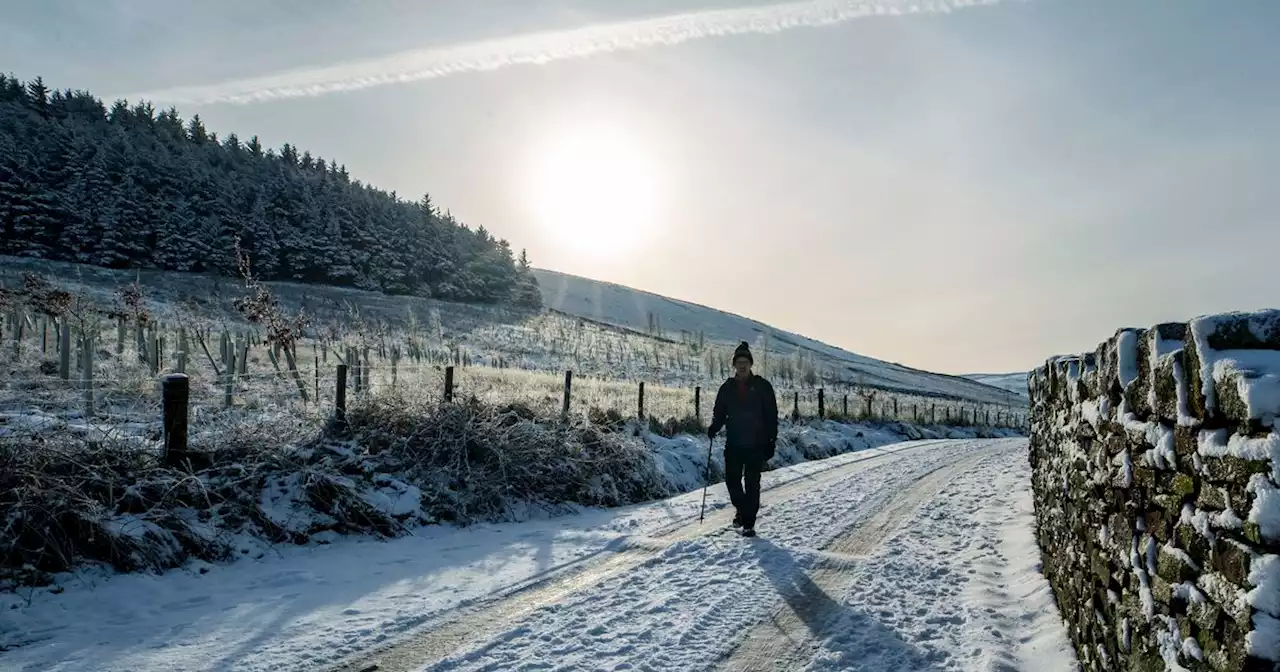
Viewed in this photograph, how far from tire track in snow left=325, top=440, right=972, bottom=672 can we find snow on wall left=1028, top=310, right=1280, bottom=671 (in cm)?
245

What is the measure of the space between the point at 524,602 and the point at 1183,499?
13.7ft

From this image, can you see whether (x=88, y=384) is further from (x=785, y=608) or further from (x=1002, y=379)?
(x=1002, y=379)

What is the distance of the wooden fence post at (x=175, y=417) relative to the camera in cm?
673

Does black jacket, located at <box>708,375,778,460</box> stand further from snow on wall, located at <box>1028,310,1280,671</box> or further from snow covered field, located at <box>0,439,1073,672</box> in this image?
snow on wall, located at <box>1028,310,1280,671</box>

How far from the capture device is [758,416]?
7.82 meters

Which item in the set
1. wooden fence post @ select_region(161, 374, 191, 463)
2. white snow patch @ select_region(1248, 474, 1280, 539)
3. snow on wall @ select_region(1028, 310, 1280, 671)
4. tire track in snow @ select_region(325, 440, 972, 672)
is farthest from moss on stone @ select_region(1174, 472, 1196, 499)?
wooden fence post @ select_region(161, 374, 191, 463)

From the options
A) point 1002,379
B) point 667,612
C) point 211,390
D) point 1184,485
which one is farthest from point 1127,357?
point 1002,379

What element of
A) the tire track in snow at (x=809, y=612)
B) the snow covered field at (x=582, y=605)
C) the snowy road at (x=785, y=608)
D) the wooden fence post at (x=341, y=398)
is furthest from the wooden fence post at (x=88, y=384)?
the tire track in snow at (x=809, y=612)

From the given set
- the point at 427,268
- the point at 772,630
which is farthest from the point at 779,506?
the point at 427,268

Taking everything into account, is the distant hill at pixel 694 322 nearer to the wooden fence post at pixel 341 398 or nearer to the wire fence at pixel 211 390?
the wire fence at pixel 211 390

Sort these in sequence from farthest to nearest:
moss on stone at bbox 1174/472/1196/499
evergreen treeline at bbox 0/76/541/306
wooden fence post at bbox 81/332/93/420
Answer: evergreen treeline at bbox 0/76/541/306 < wooden fence post at bbox 81/332/93/420 < moss on stone at bbox 1174/472/1196/499

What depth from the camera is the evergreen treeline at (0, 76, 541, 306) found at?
4306 centimetres

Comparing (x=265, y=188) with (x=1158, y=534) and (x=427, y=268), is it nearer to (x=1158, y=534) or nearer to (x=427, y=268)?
(x=427, y=268)

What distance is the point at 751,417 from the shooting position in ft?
25.7
